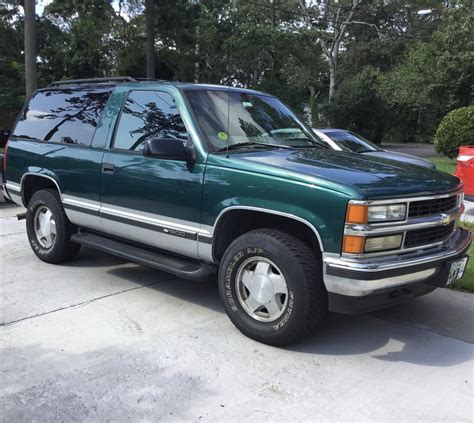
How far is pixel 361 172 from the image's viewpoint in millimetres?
3799

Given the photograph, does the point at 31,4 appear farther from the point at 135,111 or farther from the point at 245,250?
the point at 245,250

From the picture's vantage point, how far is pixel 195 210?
421 centimetres

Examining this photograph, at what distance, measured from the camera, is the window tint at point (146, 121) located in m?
4.53

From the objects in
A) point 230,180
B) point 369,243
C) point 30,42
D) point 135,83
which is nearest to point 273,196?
point 230,180

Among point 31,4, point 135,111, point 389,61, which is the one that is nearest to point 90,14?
point 31,4

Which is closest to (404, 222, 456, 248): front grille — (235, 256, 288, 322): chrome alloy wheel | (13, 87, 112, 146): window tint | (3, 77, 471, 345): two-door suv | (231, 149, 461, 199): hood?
(3, 77, 471, 345): two-door suv

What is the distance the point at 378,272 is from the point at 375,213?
15.4 inches

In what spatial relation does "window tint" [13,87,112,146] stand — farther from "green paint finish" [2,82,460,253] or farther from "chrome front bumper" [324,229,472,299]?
"chrome front bumper" [324,229,472,299]

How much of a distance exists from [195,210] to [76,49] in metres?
26.3

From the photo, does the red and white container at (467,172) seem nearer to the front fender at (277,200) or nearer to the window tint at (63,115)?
the front fender at (277,200)

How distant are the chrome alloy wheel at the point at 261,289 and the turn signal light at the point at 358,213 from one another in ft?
2.27

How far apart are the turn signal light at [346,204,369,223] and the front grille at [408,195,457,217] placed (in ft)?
1.50

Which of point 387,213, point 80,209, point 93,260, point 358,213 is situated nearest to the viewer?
point 358,213

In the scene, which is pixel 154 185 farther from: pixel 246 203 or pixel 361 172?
pixel 361 172
